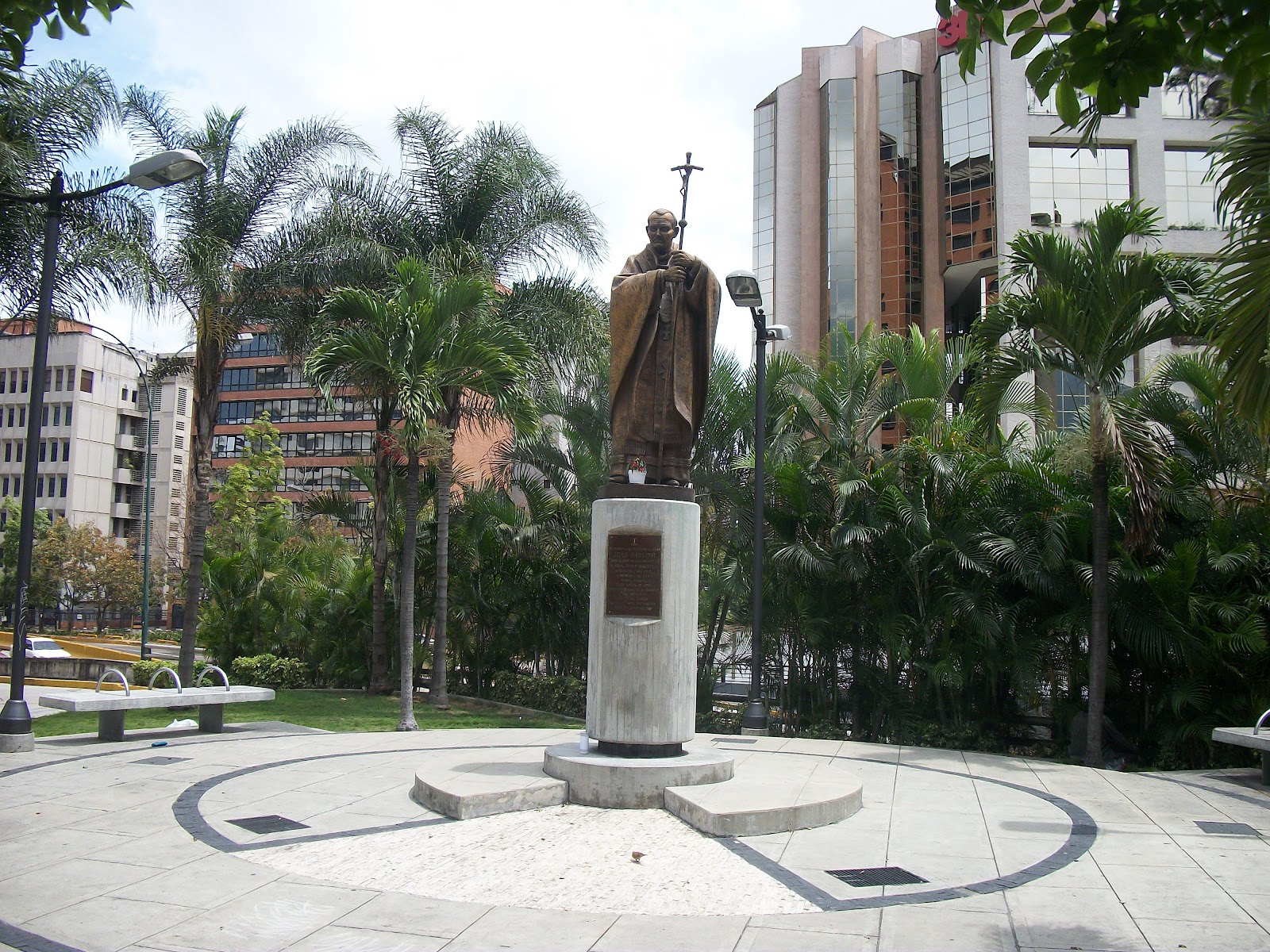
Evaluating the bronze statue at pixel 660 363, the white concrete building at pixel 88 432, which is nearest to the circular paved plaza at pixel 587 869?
the bronze statue at pixel 660 363

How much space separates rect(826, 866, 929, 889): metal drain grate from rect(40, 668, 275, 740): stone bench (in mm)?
8558

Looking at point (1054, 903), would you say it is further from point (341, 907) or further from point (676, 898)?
point (341, 907)

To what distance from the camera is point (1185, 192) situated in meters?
31.3

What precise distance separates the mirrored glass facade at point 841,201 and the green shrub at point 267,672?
37228mm

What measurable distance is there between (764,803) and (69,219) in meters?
13.6

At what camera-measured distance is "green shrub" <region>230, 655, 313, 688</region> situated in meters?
22.5

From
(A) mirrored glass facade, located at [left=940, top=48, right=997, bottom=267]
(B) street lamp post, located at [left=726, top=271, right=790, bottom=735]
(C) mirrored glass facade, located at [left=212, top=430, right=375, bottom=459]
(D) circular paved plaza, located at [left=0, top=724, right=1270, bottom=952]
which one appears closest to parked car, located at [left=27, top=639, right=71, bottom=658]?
(D) circular paved plaza, located at [left=0, top=724, right=1270, bottom=952]

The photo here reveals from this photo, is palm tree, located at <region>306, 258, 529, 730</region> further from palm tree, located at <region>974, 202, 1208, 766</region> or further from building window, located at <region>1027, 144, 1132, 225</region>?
building window, located at <region>1027, 144, 1132, 225</region>

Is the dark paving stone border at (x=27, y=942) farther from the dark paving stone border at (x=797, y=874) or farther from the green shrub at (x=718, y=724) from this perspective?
the green shrub at (x=718, y=724)

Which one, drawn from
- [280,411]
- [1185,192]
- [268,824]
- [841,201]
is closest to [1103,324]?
[268,824]

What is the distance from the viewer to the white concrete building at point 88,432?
232 feet

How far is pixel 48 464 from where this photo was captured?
71.2m

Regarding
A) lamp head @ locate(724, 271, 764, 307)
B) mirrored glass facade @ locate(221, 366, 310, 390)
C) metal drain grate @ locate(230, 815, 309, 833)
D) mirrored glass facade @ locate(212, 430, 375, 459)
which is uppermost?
mirrored glass facade @ locate(221, 366, 310, 390)

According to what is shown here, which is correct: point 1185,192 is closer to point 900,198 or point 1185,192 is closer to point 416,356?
point 900,198
